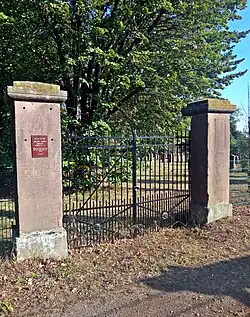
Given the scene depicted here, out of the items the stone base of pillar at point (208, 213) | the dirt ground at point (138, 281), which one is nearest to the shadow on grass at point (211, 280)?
the dirt ground at point (138, 281)

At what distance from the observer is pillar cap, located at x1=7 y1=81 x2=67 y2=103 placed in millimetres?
4176

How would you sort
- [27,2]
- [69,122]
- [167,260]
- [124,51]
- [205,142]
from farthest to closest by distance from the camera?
[124,51], [69,122], [27,2], [205,142], [167,260]

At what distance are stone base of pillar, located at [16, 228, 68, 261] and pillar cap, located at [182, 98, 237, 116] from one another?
359 centimetres

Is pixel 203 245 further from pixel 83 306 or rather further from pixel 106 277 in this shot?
pixel 83 306

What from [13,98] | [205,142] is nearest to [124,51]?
[205,142]

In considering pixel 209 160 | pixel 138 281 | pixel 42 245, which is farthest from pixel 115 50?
pixel 138 281

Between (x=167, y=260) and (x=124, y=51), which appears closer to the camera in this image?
(x=167, y=260)

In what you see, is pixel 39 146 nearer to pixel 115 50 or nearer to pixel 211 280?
pixel 211 280

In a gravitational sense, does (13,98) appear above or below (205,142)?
above

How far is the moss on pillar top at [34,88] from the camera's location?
4.19m

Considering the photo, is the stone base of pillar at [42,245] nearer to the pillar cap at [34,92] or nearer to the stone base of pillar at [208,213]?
the pillar cap at [34,92]

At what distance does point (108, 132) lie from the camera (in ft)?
33.7

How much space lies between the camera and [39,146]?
4.45m

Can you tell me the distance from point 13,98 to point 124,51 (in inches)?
289
